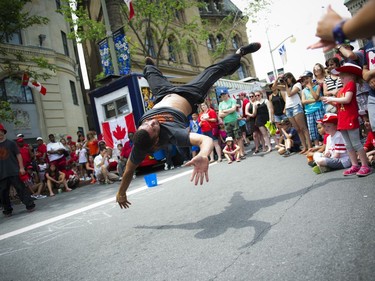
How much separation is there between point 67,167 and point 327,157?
328 inches

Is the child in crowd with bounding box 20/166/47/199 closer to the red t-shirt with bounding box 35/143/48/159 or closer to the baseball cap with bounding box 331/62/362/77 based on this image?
the red t-shirt with bounding box 35/143/48/159

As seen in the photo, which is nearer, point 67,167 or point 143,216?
point 143,216

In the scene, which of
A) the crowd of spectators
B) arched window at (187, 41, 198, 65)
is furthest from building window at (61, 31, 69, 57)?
the crowd of spectators

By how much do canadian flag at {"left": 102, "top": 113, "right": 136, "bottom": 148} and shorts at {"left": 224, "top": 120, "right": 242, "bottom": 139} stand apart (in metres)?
3.22

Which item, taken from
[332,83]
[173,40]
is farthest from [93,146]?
[173,40]

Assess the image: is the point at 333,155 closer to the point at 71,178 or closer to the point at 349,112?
the point at 349,112

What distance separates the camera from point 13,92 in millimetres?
18016

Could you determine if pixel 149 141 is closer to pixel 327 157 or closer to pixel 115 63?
pixel 327 157

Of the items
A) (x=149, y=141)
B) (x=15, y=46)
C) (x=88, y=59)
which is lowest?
(x=149, y=141)

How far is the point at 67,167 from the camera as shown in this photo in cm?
994

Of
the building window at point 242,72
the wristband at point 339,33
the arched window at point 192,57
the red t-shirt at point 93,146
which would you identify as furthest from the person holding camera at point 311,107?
the building window at point 242,72

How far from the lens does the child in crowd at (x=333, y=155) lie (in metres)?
4.54

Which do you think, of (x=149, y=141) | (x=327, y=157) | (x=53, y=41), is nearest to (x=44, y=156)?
(x=149, y=141)

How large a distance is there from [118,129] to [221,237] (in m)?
8.01
